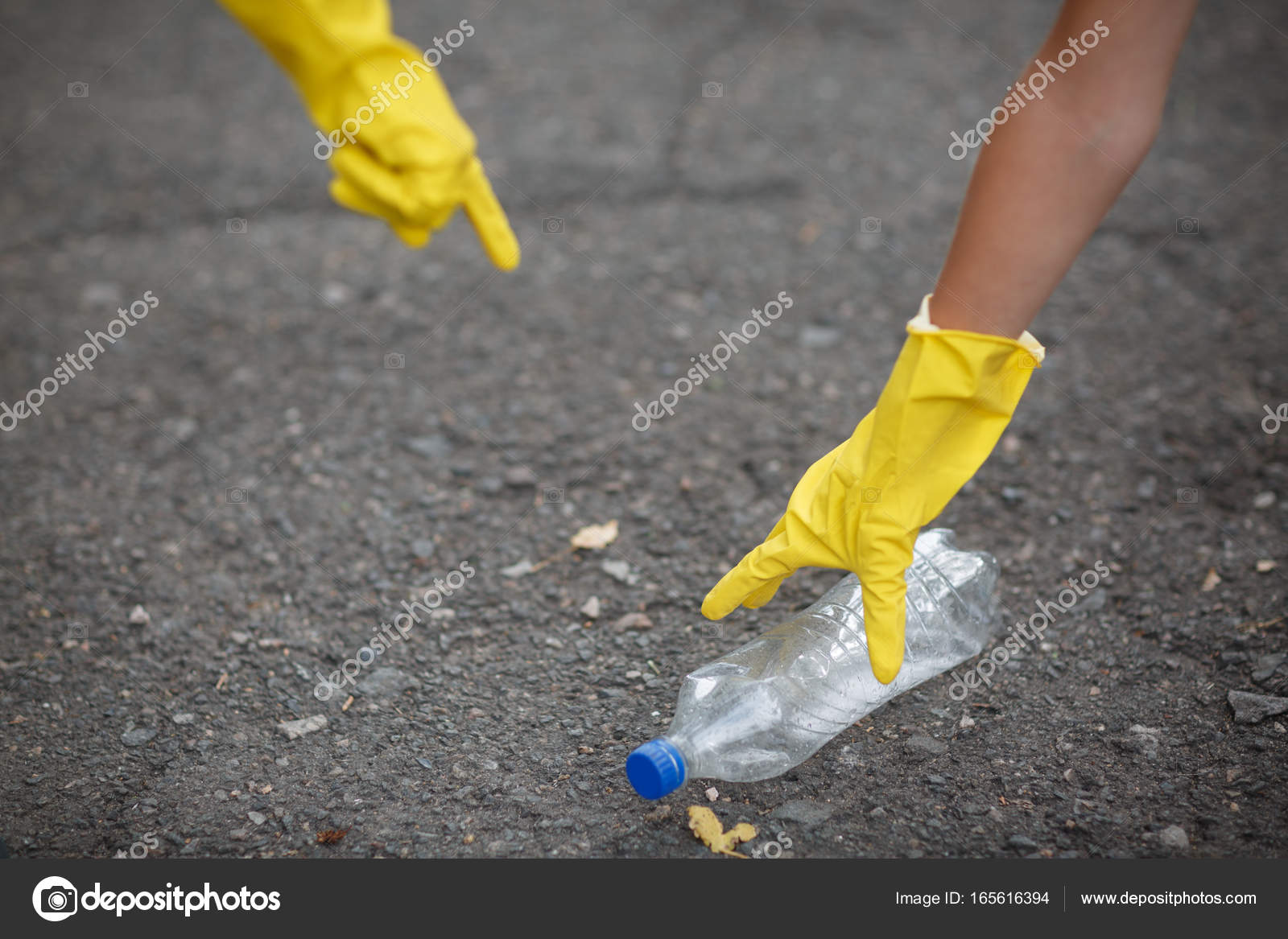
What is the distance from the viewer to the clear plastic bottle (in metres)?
1.89

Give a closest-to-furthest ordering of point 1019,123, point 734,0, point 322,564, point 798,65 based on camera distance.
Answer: point 1019,123 → point 322,564 → point 798,65 → point 734,0

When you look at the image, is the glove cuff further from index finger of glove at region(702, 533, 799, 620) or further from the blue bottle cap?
the blue bottle cap

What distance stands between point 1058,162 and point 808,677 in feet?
3.50

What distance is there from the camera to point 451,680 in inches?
85.7

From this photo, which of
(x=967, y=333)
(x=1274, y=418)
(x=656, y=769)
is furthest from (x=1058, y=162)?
(x=1274, y=418)

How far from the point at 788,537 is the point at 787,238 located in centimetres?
199

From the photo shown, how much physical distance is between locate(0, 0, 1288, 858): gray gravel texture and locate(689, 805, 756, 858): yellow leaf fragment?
0.11ft

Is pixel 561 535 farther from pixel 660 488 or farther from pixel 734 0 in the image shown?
pixel 734 0

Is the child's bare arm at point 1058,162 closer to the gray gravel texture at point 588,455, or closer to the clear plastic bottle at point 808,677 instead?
the clear plastic bottle at point 808,677

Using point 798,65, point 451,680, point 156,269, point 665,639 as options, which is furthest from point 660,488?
point 798,65

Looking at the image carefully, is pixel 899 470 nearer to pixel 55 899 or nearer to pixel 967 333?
pixel 967 333

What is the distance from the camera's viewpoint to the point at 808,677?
2.00 m

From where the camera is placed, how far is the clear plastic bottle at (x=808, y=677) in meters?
1.89

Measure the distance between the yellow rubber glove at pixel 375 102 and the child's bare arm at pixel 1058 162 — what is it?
0.80 metres
